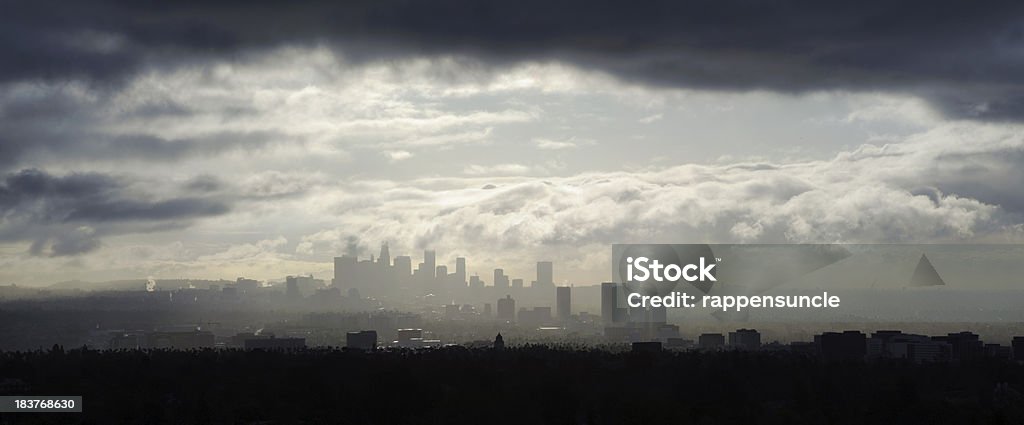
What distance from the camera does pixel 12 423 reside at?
199 m

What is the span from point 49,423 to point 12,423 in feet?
21.3

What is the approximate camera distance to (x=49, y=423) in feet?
651
